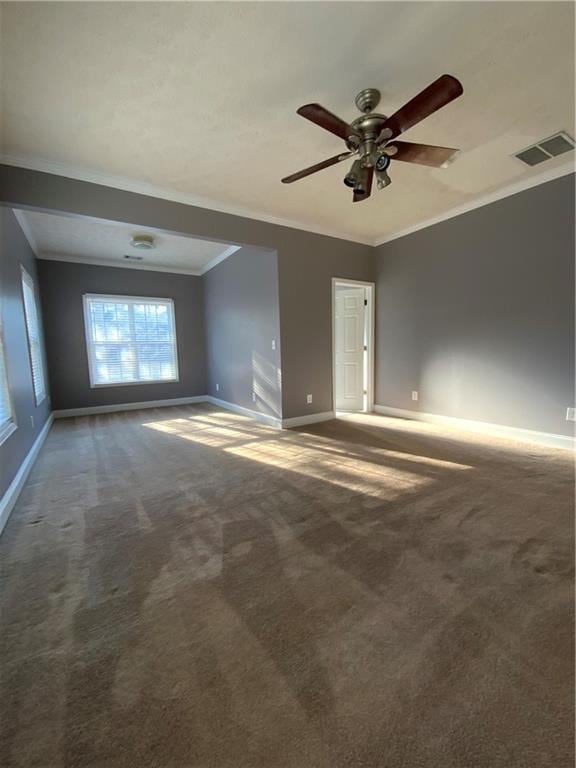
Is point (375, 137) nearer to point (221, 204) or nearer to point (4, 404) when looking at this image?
point (221, 204)

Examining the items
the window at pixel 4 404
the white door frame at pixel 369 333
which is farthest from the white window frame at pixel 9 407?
the white door frame at pixel 369 333

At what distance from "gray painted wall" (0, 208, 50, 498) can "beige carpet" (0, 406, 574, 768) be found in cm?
40

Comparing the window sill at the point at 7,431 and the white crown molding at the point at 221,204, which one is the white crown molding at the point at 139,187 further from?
the window sill at the point at 7,431

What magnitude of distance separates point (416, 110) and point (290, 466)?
2678 mm

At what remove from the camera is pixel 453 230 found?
402cm

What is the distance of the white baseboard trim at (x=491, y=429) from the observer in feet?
10.7

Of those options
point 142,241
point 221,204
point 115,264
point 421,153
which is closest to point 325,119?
point 421,153

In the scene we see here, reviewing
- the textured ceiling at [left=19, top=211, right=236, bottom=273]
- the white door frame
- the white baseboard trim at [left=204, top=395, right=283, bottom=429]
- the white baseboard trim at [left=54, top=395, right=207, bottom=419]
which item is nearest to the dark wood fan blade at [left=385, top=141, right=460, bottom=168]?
the white door frame

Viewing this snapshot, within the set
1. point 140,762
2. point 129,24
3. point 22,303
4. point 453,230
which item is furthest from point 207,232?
point 140,762

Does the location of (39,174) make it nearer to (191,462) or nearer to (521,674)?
(191,462)

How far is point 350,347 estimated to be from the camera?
545 centimetres

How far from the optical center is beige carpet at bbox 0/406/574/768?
0.93m

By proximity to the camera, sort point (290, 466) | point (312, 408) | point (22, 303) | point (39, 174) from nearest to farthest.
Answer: point (39, 174), point (290, 466), point (22, 303), point (312, 408)

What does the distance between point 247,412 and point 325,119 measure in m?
4.02
